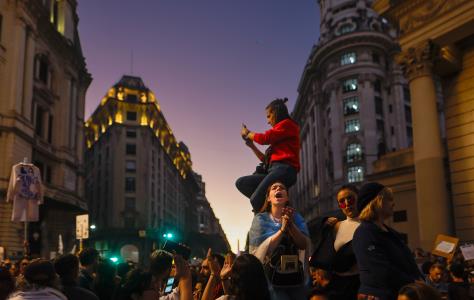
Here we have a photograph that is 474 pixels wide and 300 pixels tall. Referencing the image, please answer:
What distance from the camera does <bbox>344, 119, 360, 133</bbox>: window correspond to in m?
67.4

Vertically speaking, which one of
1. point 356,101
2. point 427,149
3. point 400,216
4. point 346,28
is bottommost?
point 400,216

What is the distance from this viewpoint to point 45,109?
143ft

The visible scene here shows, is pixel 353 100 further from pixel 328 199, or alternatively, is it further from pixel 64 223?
pixel 64 223

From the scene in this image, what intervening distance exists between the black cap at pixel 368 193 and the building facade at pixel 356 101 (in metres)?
61.3

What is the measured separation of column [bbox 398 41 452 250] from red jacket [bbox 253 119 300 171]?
14547 millimetres

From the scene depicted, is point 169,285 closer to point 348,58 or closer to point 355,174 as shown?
point 355,174

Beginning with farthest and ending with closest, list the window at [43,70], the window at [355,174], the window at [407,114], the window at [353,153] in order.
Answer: the window at [407,114], the window at [353,153], the window at [355,174], the window at [43,70]

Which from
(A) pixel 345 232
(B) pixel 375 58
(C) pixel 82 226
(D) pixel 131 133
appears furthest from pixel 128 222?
(A) pixel 345 232

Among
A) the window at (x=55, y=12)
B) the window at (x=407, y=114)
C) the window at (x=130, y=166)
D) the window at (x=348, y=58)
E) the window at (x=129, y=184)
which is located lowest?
the window at (x=129, y=184)

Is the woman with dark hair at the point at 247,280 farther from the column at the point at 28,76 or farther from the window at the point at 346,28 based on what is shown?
the window at the point at 346,28

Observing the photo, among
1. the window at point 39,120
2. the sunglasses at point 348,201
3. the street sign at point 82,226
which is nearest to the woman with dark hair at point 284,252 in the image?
the sunglasses at point 348,201

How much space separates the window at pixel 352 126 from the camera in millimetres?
67438

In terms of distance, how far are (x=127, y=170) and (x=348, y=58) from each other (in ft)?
148

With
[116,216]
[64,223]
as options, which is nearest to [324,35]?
[116,216]
